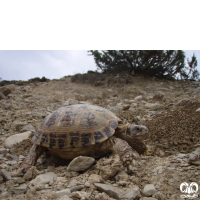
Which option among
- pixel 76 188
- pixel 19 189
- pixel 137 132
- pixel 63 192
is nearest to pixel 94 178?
pixel 76 188

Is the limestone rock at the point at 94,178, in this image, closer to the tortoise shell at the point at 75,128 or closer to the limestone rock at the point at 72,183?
the limestone rock at the point at 72,183

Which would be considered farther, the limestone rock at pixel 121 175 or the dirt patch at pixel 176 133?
the dirt patch at pixel 176 133

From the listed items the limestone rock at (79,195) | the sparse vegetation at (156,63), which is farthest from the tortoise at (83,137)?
the sparse vegetation at (156,63)

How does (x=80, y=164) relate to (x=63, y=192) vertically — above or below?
above

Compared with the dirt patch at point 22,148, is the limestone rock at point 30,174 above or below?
below

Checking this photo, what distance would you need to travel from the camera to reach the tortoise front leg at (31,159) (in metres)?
2.03

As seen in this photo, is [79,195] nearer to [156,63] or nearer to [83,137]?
[83,137]

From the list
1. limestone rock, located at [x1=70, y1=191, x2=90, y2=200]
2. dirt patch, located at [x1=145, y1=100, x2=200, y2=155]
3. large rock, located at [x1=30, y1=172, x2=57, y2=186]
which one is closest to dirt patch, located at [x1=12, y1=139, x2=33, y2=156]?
large rock, located at [x1=30, y1=172, x2=57, y2=186]

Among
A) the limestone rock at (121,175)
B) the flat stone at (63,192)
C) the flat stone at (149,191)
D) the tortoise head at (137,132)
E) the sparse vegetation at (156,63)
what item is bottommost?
the flat stone at (63,192)

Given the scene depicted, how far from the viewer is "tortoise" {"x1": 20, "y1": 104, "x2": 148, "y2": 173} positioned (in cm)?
203

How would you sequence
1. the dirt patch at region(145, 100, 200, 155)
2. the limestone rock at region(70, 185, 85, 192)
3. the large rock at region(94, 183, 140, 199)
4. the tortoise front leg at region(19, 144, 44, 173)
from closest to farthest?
the large rock at region(94, 183, 140, 199) < the limestone rock at region(70, 185, 85, 192) < the tortoise front leg at region(19, 144, 44, 173) < the dirt patch at region(145, 100, 200, 155)

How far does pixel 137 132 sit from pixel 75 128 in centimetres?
103

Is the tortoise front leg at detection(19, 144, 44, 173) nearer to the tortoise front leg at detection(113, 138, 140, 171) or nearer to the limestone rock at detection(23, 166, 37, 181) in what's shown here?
the limestone rock at detection(23, 166, 37, 181)

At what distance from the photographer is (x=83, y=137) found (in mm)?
2045
